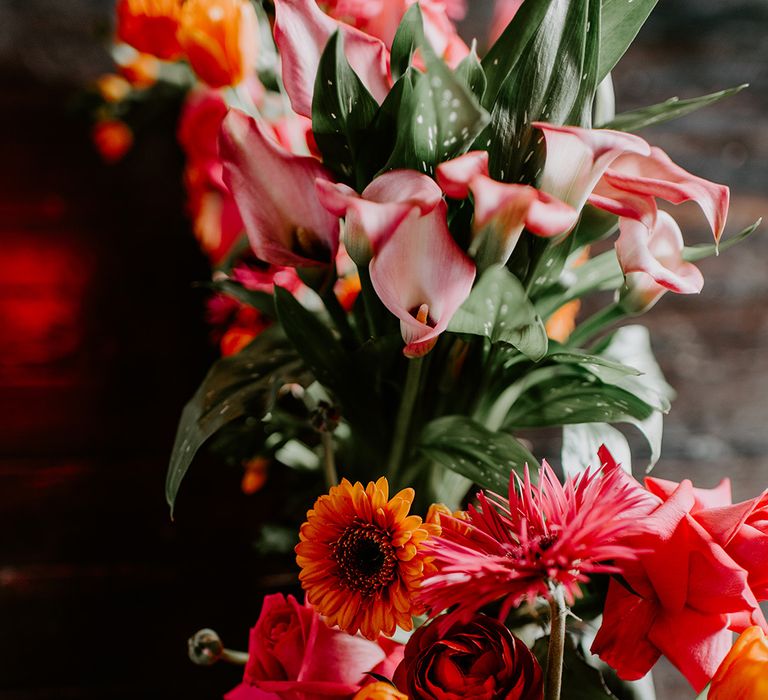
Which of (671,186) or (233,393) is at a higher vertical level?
(671,186)

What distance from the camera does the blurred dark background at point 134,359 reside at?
2.80 ft

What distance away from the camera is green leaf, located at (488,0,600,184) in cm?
41

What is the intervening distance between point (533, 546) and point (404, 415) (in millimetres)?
201

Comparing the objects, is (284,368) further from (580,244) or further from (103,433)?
(103,433)

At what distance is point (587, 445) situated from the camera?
55 centimetres

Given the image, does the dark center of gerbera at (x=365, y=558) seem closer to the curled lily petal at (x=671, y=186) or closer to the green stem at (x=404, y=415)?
the green stem at (x=404, y=415)

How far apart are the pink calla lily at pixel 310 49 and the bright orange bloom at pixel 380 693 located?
1.09ft

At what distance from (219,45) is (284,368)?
27 cm

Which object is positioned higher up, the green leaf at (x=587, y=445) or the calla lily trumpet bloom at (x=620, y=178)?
the calla lily trumpet bloom at (x=620, y=178)

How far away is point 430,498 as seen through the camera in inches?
22.6

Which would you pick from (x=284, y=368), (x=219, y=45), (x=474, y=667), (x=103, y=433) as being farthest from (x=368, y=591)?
(x=103, y=433)

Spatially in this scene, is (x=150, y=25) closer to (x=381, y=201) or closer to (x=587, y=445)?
(x=381, y=201)

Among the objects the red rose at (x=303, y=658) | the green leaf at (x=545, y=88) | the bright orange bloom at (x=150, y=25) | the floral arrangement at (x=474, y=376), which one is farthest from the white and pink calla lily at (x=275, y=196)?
the bright orange bloom at (x=150, y=25)

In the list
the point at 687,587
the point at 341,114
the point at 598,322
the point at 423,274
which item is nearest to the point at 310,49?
the point at 341,114
